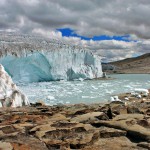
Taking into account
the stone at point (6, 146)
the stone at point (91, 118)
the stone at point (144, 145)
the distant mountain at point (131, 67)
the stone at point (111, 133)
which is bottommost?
the stone at point (144, 145)

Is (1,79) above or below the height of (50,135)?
above

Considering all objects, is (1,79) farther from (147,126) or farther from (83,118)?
(147,126)

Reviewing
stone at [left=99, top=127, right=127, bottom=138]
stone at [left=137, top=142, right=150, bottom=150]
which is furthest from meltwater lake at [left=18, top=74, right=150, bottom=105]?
stone at [left=137, top=142, right=150, bottom=150]

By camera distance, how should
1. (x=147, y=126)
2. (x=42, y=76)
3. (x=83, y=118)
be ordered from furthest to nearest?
(x=42, y=76), (x=83, y=118), (x=147, y=126)

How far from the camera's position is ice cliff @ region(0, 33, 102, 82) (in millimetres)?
36594

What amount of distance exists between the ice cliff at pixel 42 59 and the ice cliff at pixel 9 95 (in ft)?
62.9

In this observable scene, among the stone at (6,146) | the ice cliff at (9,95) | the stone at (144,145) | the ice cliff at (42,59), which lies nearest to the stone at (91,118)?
the stone at (144,145)

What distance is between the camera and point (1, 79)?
661 inches

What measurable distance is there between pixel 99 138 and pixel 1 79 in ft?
37.1

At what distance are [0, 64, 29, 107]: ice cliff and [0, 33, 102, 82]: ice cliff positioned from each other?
1918 centimetres

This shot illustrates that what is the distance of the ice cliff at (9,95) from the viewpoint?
15183 mm

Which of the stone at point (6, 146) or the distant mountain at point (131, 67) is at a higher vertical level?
the distant mountain at point (131, 67)

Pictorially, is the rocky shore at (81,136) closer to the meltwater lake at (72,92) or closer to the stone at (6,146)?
the stone at (6,146)

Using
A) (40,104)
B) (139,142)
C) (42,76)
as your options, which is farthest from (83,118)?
(42,76)
